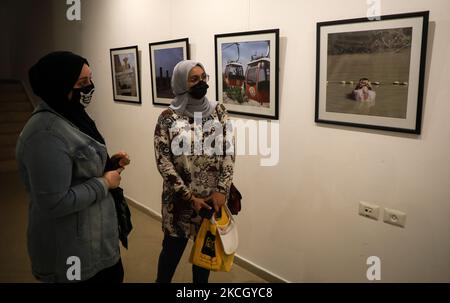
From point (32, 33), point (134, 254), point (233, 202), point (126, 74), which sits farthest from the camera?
point (32, 33)

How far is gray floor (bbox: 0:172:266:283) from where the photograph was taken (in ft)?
8.43

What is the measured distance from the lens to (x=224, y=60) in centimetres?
254

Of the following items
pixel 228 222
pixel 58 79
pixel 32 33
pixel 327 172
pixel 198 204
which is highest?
pixel 32 33

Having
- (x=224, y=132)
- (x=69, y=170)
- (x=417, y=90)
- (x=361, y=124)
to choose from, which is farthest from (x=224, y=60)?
(x=69, y=170)

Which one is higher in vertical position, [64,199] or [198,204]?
[64,199]

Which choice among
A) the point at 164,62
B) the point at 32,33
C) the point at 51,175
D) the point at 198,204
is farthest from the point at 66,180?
the point at 32,33

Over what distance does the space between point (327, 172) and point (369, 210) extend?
31 centimetres

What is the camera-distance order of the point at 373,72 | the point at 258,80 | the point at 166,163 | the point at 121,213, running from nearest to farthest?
1. the point at 121,213
2. the point at 373,72
3. the point at 166,163
4. the point at 258,80

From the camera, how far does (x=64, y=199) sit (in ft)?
4.16

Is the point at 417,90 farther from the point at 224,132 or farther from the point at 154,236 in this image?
the point at 154,236

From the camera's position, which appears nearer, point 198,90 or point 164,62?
point 198,90

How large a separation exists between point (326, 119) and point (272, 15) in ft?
2.41

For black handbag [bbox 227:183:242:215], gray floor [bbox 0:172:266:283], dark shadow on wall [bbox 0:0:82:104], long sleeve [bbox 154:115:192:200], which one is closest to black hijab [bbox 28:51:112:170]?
long sleeve [bbox 154:115:192:200]

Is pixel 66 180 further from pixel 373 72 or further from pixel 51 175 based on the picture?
pixel 373 72
